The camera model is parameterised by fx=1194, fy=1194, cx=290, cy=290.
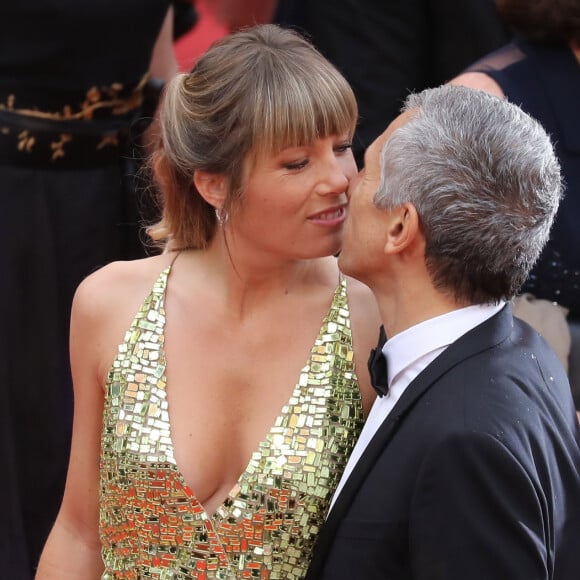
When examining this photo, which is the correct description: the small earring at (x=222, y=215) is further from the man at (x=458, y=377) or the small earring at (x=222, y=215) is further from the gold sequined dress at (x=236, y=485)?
the man at (x=458, y=377)

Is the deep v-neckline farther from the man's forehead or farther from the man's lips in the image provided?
the man's forehead

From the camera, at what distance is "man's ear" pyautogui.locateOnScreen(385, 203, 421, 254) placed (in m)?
1.96

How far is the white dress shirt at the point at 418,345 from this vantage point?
6.52 feet

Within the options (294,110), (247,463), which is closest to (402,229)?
(294,110)

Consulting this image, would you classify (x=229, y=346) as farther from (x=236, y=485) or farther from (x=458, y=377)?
(x=458, y=377)

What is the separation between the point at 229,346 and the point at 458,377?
2.12ft

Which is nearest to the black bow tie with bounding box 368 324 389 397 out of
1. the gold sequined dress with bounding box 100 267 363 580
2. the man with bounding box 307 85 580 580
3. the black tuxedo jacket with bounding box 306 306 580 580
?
the man with bounding box 307 85 580 580

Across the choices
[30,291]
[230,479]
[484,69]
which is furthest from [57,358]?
[484,69]

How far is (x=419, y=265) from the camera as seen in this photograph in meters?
2.01

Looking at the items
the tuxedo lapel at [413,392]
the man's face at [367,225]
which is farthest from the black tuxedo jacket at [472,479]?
the man's face at [367,225]

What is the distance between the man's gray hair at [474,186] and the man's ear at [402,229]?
1 cm

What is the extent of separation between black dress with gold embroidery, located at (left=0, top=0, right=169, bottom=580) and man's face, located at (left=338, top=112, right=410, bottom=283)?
4.21 ft

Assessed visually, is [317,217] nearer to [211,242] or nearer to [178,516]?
[211,242]

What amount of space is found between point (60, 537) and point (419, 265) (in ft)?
3.43
